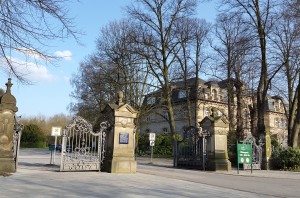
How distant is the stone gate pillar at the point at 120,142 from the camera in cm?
1587

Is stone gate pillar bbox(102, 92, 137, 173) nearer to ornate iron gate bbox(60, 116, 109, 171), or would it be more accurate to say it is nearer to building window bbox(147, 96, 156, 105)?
ornate iron gate bbox(60, 116, 109, 171)

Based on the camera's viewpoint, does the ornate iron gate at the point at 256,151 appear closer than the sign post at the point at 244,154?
No

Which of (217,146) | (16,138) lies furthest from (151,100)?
(16,138)

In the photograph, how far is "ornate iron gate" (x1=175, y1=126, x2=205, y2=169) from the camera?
68.9 feet

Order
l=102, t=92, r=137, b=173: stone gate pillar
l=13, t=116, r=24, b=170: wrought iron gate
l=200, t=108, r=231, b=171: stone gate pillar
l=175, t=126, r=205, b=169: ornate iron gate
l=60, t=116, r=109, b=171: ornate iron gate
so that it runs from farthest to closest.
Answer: l=175, t=126, r=205, b=169: ornate iron gate, l=200, t=108, r=231, b=171: stone gate pillar, l=102, t=92, r=137, b=173: stone gate pillar, l=60, t=116, r=109, b=171: ornate iron gate, l=13, t=116, r=24, b=170: wrought iron gate

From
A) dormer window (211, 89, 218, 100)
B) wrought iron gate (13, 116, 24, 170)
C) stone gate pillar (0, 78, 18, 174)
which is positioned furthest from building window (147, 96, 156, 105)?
stone gate pillar (0, 78, 18, 174)

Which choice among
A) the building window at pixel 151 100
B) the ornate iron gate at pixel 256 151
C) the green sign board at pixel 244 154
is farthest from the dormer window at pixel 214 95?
the green sign board at pixel 244 154

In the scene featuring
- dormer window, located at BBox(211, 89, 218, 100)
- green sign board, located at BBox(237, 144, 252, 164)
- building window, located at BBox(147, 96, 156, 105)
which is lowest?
green sign board, located at BBox(237, 144, 252, 164)

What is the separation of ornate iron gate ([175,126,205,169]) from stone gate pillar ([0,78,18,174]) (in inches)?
420

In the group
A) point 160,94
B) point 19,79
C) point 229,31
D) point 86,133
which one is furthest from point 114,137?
point 229,31

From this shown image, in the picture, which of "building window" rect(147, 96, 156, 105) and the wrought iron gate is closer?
the wrought iron gate

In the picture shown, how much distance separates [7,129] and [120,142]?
4.83 metres

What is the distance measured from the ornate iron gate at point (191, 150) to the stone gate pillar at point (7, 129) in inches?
420

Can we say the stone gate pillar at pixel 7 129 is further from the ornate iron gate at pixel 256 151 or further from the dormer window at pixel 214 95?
the dormer window at pixel 214 95
